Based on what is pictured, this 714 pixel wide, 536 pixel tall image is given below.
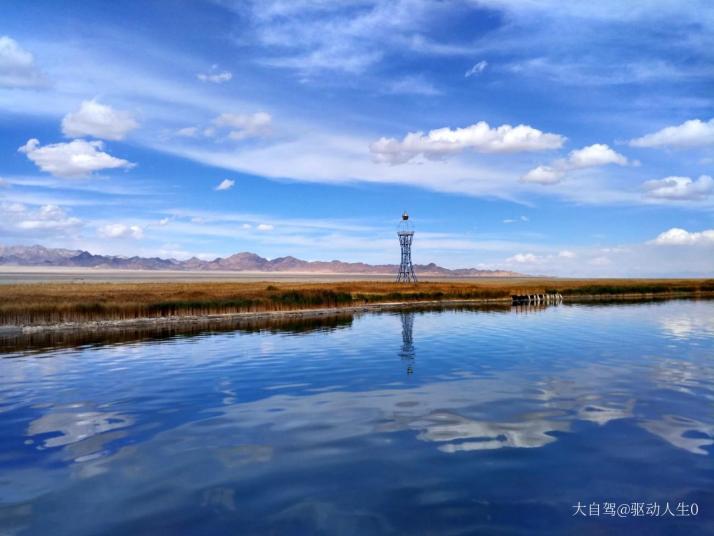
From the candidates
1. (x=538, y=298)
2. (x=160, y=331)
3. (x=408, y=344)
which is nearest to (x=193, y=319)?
(x=160, y=331)

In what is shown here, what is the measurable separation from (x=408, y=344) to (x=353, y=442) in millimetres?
19014

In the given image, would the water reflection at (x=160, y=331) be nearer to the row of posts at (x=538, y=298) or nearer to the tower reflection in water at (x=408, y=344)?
the tower reflection in water at (x=408, y=344)

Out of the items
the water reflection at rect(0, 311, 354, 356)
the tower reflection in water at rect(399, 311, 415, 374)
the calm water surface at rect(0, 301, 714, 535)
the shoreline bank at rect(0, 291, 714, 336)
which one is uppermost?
the shoreline bank at rect(0, 291, 714, 336)

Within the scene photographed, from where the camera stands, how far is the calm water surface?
30.9ft

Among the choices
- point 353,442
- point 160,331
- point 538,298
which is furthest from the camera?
point 538,298

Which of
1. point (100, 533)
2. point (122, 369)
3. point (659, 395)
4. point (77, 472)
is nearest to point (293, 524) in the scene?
point (100, 533)

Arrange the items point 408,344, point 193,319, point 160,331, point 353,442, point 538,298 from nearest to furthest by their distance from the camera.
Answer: point 353,442 < point 408,344 < point 160,331 < point 193,319 < point 538,298

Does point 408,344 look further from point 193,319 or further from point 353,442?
point 193,319

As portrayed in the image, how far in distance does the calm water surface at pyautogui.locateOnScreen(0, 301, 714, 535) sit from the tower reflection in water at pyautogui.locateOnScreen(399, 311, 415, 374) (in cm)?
34

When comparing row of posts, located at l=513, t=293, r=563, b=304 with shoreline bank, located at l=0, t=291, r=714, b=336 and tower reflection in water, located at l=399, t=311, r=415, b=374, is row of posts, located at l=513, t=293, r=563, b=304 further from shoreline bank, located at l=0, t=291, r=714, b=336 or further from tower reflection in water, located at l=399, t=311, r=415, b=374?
tower reflection in water, located at l=399, t=311, r=415, b=374

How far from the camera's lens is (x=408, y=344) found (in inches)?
1261

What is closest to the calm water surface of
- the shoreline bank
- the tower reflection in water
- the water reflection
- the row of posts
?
the tower reflection in water

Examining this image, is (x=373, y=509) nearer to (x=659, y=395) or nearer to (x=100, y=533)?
(x=100, y=533)

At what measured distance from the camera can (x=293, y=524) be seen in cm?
913
